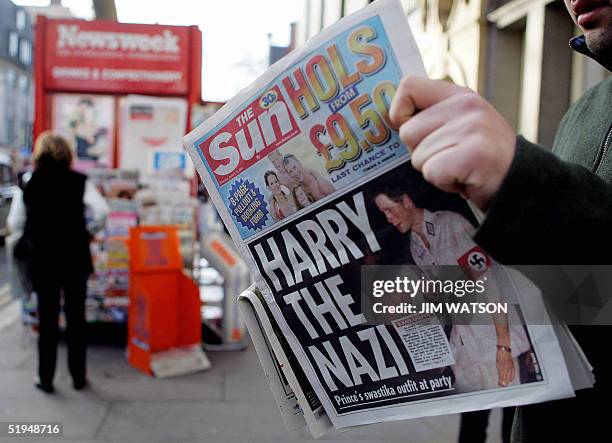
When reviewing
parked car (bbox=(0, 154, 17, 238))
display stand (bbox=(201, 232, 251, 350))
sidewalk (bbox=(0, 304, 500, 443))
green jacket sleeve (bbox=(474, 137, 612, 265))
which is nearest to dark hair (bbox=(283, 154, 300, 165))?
green jacket sleeve (bbox=(474, 137, 612, 265))

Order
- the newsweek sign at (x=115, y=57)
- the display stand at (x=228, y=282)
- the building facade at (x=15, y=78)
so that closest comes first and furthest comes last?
1. the display stand at (x=228, y=282)
2. the newsweek sign at (x=115, y=57)
3. the building facade at (x=15, y=78)

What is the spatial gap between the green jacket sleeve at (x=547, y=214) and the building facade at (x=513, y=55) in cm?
517

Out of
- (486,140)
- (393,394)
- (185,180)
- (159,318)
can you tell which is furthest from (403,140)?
(185,180)

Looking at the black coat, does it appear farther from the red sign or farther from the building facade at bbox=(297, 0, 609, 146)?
the red sign

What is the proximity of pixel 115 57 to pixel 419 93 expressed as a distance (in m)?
5.95

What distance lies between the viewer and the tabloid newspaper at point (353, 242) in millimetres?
877

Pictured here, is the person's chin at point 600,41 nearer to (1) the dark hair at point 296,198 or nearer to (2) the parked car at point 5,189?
(1) the dark hair at point 296,198

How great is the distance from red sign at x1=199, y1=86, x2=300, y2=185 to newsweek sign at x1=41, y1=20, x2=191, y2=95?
5.49 m

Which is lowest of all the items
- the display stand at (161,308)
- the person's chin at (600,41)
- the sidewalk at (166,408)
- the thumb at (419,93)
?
the sidewalk at (166,408)

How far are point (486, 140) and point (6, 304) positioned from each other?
8251 mm

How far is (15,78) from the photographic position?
1870 inches

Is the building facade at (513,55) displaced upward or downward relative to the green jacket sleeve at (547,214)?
upward

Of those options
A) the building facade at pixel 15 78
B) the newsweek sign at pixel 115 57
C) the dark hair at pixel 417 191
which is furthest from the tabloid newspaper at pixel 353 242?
the building facade at pixel 15 78

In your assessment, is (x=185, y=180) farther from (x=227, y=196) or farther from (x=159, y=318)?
(x=227, y=196)
